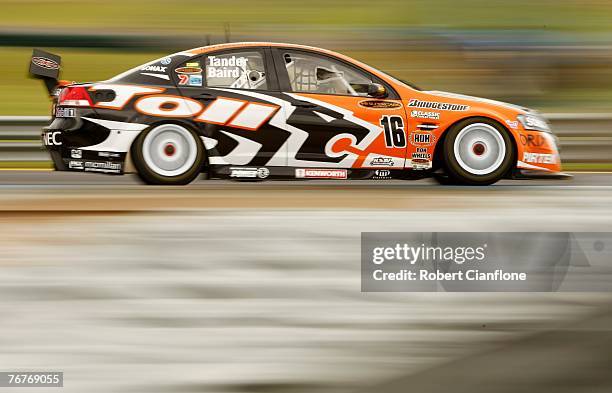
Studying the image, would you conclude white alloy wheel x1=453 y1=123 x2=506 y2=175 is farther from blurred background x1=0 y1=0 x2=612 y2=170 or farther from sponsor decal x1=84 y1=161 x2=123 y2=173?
blurred background x1=0 y1=0 x2=612 y2=170

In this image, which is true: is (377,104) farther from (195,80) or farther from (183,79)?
(183,79)

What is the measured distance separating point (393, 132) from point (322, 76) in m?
0.81

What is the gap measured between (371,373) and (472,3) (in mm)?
17954

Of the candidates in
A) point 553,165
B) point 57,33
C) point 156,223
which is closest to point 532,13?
point 57,33

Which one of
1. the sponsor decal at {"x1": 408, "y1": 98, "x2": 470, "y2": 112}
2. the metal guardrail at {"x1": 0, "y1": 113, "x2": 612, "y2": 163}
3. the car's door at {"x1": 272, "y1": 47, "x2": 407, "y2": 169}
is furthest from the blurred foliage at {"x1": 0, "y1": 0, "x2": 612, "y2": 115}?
the sponsor decal at {"x1": 408, "y1": 98, "x2": 470, "y2": 112}

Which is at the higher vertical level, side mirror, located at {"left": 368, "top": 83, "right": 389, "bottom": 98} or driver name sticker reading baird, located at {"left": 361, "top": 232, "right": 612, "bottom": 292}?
side mirror, located at {"left": 368, "top": 83, "right": 389, "bottom": 98}

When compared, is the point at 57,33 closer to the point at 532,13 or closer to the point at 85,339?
the point at 532,13

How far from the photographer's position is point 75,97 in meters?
9.76

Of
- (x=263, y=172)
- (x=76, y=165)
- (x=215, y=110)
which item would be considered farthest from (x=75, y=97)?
(x=263, y=172)

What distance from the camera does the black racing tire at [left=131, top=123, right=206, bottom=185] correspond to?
31.7 feet

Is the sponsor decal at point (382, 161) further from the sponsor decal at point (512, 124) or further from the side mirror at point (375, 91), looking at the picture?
the sponsor decal at point (512, 124)

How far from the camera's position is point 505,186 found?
32.9ft

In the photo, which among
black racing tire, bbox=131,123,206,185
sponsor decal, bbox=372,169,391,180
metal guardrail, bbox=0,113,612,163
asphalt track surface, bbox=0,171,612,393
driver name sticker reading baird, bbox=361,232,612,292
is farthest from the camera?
metal guardrail, bbox=0,113,612,163

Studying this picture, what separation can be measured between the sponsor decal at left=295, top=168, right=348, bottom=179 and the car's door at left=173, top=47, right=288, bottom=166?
0.17 metres
